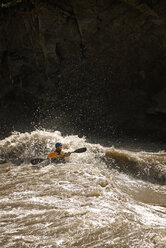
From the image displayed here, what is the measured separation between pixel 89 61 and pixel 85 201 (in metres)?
5.75

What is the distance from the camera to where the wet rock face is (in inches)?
305

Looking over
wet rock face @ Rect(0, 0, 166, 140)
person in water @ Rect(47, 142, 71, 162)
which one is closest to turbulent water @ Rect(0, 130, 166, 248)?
person in water @ Rect(47, 142, 71, 162)

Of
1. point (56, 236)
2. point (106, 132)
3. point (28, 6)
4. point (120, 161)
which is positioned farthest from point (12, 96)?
point (56, 236)

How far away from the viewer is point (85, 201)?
145 inches

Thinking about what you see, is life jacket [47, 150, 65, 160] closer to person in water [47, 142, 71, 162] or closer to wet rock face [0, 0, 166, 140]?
person in water [47, 142, 71, 162]

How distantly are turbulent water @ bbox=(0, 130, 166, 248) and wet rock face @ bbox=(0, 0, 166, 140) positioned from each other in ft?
8.63

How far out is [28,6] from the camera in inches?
332

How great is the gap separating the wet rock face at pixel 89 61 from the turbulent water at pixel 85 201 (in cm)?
263

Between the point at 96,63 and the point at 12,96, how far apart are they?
3530 millimetres

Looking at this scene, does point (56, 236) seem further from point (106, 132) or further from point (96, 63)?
point (96, 63)

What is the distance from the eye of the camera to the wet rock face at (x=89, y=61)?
25.4ft

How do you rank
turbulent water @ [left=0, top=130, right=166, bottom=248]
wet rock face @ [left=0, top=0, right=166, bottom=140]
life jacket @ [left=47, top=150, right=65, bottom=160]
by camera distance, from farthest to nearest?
wet rock face @ [left=0, top=0, right=166, bottom=140] → life jacket @ [left=47, top=150, right=65, bottom=160] → turbulent water @ [left=0, top=130, right=166, bottom=248]

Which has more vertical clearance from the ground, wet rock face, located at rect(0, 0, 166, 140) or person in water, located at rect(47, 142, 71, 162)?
wet rock face, located at rect(0, 0, 166, 140)

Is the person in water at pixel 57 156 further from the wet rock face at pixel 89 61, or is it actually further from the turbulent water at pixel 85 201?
the wet rock face at pixel 89 61
